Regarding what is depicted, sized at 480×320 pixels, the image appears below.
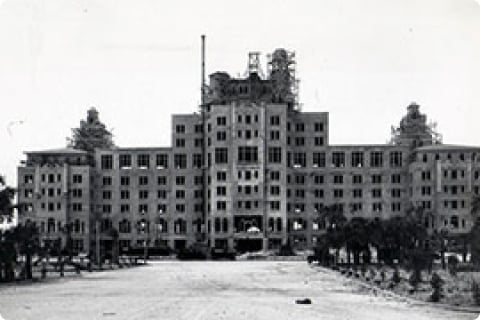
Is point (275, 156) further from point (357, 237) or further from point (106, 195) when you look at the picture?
point (357, 237)

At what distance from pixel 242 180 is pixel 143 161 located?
56.7ft

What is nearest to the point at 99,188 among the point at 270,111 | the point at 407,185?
the point at 270,111

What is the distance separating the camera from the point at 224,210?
130m

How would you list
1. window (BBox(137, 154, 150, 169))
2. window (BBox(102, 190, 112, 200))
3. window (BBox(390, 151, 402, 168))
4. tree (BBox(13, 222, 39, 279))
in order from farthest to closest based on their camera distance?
window (BBox(102, 190, 112, 200)) < window (BBox(137, 154, 150, 169)) < window (BBox(390, 151, 402, 168)) < tree (BBox(13, 222, 39, 279))

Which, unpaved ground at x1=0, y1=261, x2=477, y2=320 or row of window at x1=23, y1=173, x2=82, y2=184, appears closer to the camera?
unpaved ground at x1=0, y1=261, x2=477, y2=320

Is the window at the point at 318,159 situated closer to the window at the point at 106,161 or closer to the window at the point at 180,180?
the window at the point at 180,180

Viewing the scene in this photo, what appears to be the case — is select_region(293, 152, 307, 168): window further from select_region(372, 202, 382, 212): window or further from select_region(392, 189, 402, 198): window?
select_region(392, 189, 402, 198): window

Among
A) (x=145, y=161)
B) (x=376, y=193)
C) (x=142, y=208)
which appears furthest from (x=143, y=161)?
(x=376, y=193)

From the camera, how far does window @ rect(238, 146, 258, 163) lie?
130m

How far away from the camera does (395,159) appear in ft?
446

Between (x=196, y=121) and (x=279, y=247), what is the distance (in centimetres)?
2377

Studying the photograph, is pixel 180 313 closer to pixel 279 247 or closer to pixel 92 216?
pixel 279 247

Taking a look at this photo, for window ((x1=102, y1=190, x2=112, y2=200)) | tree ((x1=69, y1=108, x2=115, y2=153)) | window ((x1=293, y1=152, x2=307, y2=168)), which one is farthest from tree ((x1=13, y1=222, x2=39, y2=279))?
tree ((x1=69, y1=108, x2=115, y2=153))

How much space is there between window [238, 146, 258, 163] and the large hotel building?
0.19 meters
